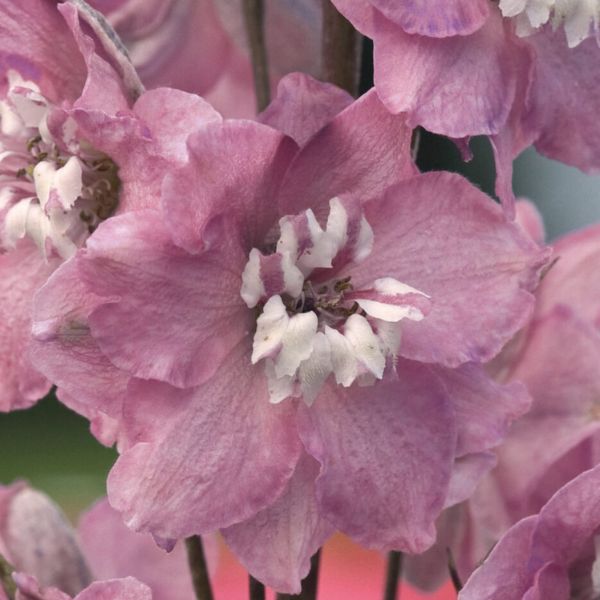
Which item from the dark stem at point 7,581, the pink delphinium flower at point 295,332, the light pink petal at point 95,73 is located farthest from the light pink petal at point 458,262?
the dark stem at point 7,581

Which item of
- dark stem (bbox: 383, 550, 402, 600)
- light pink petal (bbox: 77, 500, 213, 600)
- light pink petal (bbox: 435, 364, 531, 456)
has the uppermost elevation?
light pink petal (bbox: 435, 364, 531, 456)

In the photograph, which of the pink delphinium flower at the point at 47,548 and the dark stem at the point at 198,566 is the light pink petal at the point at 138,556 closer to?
the pink delphinium flower at the point at 47,548

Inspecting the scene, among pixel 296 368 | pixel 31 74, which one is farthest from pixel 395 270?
pixel 31 74

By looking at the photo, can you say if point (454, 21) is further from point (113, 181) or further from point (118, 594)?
point (118, 594)

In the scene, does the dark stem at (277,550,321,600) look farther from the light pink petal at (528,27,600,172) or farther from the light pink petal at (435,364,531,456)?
the light pink petal at (528,27,600,172)

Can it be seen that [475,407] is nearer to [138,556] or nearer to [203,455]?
[203,455]

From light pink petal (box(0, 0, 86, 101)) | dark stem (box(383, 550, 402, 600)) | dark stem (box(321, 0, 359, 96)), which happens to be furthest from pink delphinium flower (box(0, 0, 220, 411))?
dark stem (box(383, 550, 402, 600))
